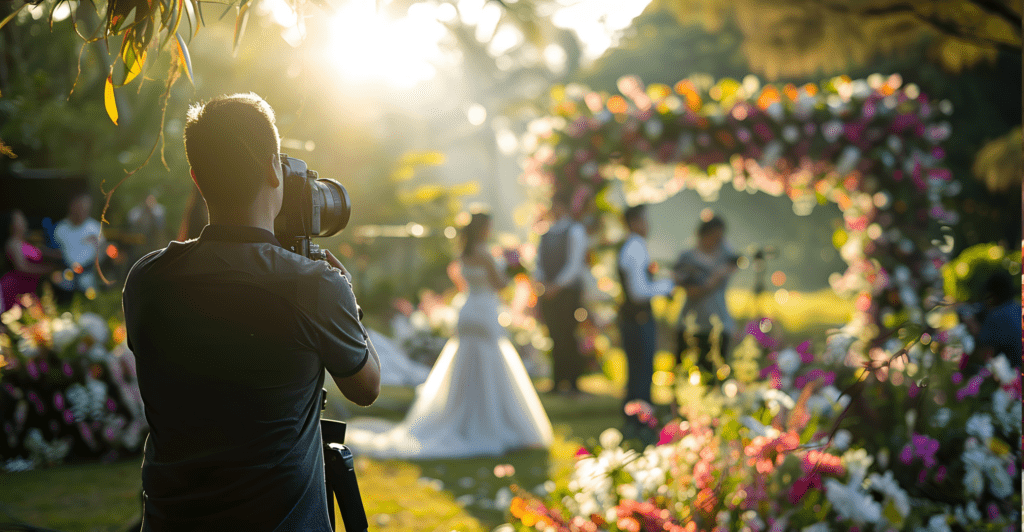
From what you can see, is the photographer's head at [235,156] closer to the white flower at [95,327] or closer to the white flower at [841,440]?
the white flower at [841,440]

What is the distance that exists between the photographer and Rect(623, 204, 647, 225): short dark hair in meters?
4.53

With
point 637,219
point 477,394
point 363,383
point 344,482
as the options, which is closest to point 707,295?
point 637,219

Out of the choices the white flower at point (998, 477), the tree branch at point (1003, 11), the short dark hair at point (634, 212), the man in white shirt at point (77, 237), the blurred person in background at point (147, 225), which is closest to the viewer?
the white flower at point (998, 477)

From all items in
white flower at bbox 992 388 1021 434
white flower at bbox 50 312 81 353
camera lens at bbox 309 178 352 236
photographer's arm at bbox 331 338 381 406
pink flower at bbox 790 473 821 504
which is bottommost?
white flower at bbox 992 388 1021 434

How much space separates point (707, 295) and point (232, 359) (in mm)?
5043

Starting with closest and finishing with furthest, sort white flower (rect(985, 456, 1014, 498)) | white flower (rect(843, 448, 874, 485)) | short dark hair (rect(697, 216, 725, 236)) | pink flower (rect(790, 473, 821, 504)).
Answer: pink flower (rect(790, 473, 821, 504)) → white flower (rect(843, 448, 874, 485)) → white flower (rect(985, 456, 1014, 498)) → short dark hair (rect(697, 216, 725, 236))

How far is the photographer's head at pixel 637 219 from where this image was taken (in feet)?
18.7

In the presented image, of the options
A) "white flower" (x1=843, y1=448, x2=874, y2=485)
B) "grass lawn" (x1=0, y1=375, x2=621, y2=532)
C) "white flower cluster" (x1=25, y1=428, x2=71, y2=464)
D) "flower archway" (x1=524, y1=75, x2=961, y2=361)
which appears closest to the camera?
"white flower" (x1=843, y1=448, x2=874, y2=485)

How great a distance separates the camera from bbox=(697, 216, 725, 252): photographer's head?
5.99m

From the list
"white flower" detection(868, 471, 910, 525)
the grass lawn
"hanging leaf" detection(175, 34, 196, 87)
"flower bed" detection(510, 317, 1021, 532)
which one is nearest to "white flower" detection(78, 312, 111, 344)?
the grass lawn

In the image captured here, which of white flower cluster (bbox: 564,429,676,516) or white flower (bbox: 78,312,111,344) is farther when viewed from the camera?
white flower (bbox: 78,312,111,344)

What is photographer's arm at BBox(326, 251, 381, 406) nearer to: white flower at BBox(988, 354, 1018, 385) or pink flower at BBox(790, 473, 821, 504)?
pink flower at BBox(790, 473, 821, 504)

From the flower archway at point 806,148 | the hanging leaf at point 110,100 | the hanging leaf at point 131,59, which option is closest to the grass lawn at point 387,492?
the hanging leaf at point 110,100

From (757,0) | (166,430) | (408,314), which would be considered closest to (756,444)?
(166,430)
